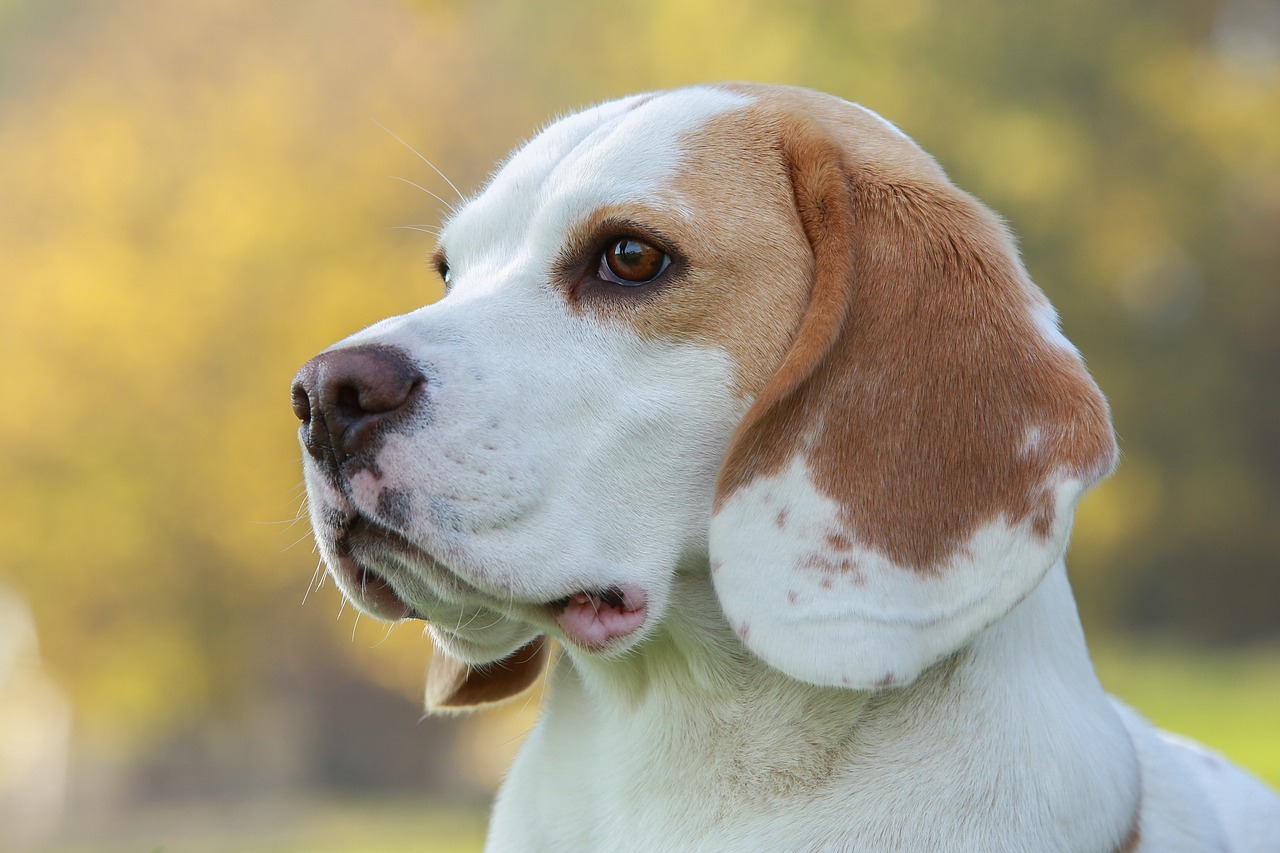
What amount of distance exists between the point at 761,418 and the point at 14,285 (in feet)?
60.7

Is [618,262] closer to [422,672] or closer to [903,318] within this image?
[903,318]

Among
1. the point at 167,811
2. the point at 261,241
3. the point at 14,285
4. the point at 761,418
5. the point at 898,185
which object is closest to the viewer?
the point at 761,418

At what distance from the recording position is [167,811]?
68.3 ft

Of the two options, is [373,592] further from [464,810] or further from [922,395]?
[464,810]

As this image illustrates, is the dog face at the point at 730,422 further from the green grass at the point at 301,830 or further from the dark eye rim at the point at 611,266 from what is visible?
the green grass at the point at 301,830

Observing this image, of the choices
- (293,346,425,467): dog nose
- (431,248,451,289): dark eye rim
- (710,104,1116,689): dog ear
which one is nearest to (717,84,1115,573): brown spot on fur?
(710,104,1116,689): dog ear

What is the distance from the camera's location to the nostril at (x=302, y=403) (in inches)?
94.7

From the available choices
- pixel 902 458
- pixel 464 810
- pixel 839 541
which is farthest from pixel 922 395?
→ pixel 464 810

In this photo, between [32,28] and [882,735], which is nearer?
[882,735]

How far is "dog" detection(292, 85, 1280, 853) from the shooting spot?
2.39 meters

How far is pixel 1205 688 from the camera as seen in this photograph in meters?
22.1

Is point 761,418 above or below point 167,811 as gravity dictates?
above

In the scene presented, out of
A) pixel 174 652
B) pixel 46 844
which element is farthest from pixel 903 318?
pixel 46 844

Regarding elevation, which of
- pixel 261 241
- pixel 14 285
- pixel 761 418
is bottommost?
pixel 14 285
